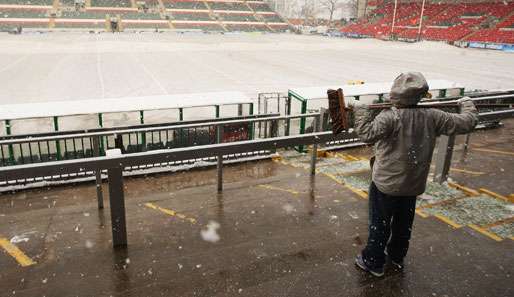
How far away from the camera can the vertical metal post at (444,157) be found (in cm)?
544

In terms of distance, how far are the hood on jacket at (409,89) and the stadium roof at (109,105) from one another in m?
6.61

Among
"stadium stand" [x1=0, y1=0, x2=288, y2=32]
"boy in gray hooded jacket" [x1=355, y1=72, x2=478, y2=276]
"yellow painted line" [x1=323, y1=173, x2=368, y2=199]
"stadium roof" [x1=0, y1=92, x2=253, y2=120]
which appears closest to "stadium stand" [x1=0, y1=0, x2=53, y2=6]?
"stadium stand" [x1=0, y1=0, x2=288, y2=32]

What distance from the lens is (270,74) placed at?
22.9 meters

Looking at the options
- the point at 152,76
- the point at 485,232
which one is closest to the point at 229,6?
the point at 152,76

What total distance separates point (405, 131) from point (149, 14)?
77.5 metres

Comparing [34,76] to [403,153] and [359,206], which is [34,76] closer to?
[359,206]

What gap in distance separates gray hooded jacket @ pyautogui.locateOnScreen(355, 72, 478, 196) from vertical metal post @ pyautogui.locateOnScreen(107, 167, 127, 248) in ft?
7.10

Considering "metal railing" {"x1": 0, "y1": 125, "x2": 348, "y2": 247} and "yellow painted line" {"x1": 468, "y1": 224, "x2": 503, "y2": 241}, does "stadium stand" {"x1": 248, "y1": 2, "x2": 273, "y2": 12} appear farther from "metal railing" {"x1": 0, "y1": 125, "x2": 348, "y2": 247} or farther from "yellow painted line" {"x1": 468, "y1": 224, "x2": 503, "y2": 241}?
"metal railing" {"x1": 0, "y1": 125, "x2": 348, "y2": 247}

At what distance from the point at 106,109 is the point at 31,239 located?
206 inches

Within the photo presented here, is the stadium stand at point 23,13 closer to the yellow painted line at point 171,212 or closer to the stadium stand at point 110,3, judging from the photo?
the stadium stand at point 110,3

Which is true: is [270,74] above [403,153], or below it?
below

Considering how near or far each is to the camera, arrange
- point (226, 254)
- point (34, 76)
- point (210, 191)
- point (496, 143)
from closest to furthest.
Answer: point (226, 254) < point (210, 191) < point (496, 143) < point (34, 76)

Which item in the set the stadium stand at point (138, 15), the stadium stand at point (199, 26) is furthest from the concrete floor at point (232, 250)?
the stadium stand at point (138, 15)

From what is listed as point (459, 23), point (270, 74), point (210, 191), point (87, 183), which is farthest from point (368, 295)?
point (459, 23)
